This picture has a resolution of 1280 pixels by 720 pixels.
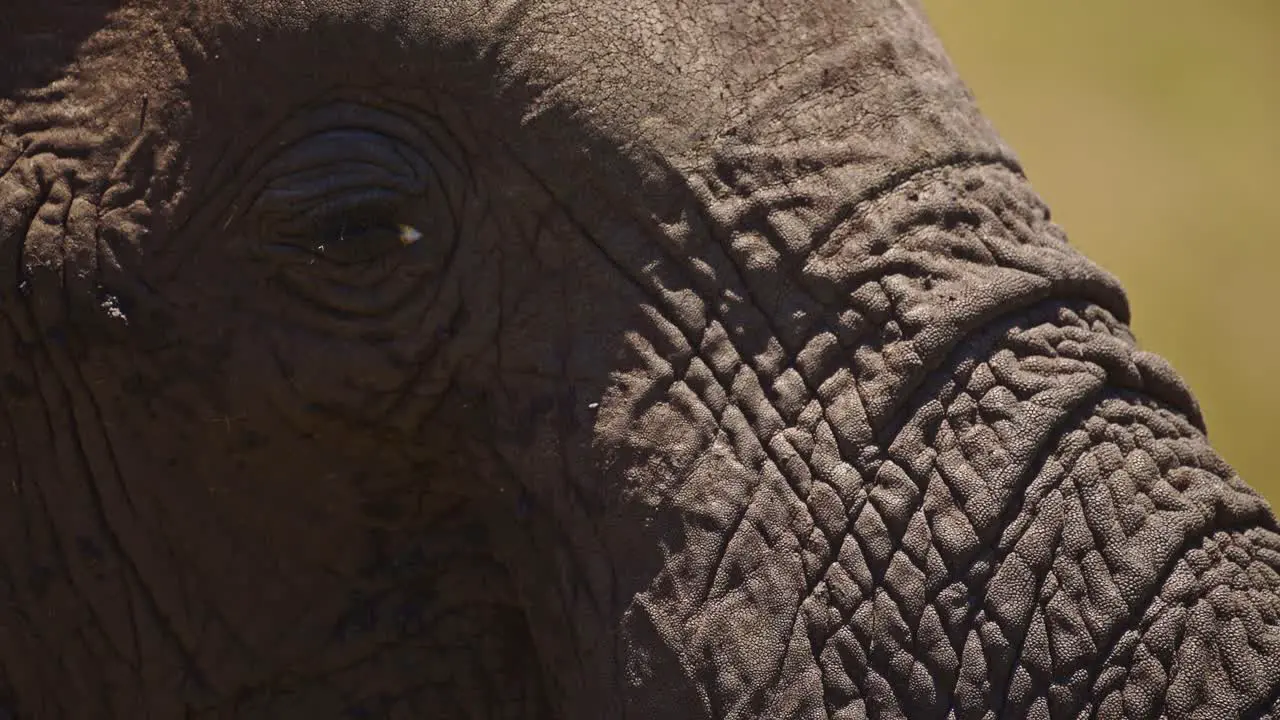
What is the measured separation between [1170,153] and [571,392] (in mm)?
4443

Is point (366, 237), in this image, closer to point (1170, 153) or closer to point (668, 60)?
point (668, 60)

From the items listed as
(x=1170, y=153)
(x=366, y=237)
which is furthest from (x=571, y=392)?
(x=1170, y=153)

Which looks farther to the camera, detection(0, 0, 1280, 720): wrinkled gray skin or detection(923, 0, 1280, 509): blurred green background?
detection(923, 0, 1280, 509): blurred green background

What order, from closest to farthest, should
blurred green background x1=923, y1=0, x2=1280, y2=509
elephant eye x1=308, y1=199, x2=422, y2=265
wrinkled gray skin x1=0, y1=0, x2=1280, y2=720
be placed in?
wrinkled gray skin x1=0, y1=0, x2=1280, y2=720, elephant eye x1=308, y1=199, x2=422, y2=265, blurred green background x1=923, y1=0, x2=1280, y2=509

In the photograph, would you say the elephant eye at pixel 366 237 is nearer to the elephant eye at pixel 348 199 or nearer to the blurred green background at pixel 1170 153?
the elephant eye at pixel 348 199

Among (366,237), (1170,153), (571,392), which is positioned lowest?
(571,392)

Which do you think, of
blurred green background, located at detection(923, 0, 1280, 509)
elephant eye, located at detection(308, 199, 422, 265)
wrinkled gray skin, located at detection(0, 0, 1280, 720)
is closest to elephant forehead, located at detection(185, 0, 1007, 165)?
wrinkled gray skin, located at detection(0, 0, 1280, 720)

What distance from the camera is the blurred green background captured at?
206 inches

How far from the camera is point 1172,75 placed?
595cm

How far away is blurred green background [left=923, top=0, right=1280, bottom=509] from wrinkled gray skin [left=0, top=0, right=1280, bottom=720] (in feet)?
11.5

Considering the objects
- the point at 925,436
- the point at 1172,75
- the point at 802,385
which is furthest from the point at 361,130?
the point at 1172,75

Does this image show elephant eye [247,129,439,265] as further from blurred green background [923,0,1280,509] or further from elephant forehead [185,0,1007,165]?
blurred green background [923,0,1280,509]

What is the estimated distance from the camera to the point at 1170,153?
18.8 feet

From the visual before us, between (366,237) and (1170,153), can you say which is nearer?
(366,237)
